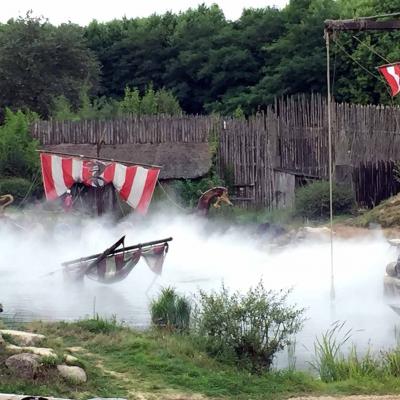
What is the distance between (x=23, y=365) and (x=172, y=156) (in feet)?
58.5

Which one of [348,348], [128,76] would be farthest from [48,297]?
[128,76]

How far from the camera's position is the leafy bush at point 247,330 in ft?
37.6

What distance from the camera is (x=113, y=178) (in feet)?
80.9

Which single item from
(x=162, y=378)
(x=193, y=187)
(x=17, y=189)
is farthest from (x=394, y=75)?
(x=17, y=189)

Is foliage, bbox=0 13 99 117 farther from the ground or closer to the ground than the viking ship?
farther from the ground

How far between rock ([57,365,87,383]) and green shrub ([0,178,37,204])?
16885mm

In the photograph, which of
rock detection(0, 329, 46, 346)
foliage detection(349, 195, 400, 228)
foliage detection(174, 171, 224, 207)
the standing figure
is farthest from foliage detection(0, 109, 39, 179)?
rock detection(0, 329, 46, 346)

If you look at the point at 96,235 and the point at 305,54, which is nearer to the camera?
the point at 96,235

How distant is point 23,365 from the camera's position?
10164mm

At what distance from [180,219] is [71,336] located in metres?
13.4

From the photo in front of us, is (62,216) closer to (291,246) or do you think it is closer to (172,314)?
(291,246)

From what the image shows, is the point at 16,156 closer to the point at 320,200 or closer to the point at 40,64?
the point at 320,200

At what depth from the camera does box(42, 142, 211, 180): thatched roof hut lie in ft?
91.0

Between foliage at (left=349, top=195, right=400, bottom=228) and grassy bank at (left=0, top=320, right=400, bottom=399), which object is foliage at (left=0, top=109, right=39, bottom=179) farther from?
grassy bank at (left=0, top=320, right=400, bottom=399)
